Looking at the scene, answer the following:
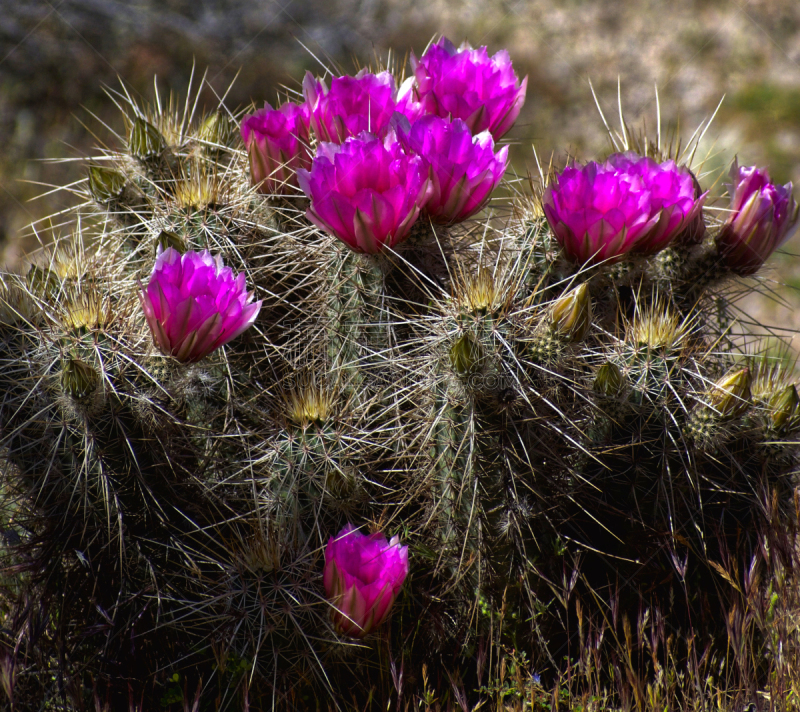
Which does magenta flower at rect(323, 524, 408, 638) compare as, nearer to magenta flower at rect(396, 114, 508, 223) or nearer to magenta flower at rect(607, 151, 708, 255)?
magenta flower at rect(396, 114, 508, 223)

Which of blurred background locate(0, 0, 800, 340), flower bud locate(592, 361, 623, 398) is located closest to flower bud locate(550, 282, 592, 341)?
flower bud locate(592, 361, 623, 398)

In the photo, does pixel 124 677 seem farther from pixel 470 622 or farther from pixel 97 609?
pixel 470 622

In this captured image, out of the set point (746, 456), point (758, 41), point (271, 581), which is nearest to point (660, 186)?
point (746, 456)

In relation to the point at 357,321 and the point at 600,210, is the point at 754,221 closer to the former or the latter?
the point at 600,210

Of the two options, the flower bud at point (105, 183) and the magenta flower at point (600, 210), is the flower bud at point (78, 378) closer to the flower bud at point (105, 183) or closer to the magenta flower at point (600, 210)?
the flower bud at point (105, 183)

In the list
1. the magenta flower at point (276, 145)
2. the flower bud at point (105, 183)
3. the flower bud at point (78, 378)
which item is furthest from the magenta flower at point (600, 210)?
the flower bud at point (105, 183)

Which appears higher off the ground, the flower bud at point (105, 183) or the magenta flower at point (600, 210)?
the magenta flower at point (600, 210)

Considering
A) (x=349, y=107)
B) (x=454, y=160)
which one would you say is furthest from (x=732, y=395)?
(x=349, y=107)
